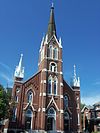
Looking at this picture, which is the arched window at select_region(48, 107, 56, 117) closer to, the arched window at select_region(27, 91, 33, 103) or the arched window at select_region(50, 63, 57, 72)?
the arched window at select_region(27, 91, 33, 103)

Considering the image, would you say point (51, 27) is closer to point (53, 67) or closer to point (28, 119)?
point (53, 67)

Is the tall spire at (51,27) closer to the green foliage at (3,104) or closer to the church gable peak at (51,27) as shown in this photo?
the church gable peak at (51,27)

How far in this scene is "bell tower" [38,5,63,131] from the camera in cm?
4141

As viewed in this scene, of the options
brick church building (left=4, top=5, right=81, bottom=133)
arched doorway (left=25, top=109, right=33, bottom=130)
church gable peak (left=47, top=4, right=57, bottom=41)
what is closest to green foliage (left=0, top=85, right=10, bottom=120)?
brick church building (left=4, top=5, right=81, bottom=133)

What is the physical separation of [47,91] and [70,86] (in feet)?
25.2

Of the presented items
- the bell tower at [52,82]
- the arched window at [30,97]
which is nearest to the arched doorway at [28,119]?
the arched window at [30,97]

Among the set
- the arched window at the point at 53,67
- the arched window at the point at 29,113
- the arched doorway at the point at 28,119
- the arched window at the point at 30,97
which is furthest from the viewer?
the arched window at the point at 53,67

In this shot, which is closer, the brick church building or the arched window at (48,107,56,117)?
the brick church building

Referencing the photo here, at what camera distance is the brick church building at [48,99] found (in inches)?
1581

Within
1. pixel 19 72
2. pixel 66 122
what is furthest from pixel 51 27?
pixel 66 122

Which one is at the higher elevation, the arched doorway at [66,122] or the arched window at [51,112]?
the arched window at [51,112]

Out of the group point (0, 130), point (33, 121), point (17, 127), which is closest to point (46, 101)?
point (33, 121)

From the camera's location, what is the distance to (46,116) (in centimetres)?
4053

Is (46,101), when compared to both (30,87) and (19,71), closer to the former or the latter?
(30,87)
